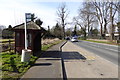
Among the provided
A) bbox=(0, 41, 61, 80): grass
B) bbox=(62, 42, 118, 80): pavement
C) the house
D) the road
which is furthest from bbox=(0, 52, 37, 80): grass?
the road

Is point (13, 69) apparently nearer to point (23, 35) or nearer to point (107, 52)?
point (23, 35)

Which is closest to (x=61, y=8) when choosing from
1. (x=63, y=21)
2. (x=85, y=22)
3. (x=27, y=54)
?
(x=63, y=21)

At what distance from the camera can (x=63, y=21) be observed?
69.4m

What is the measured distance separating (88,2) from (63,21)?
683 inches

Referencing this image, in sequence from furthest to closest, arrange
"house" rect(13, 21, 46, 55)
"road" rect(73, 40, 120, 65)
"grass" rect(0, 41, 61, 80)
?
"house" rect(13, 21, 46, 55) < "road" rect(73, 40, 120, 65) < "grass" rect(0, 41, 61, 80)

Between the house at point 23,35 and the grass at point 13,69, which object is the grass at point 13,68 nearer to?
the grass at point 13,69

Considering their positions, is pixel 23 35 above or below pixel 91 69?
above

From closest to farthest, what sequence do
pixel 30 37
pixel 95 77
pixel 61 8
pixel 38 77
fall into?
pixel 38 77
pixel 95 77
pixel 30 37
pixel 61 8

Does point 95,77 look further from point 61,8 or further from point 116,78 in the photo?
point 61,8

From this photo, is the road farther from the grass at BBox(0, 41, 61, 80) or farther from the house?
the house

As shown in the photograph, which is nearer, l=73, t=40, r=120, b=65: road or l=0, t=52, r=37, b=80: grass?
l=0, t=52, r=37, b=80: grass

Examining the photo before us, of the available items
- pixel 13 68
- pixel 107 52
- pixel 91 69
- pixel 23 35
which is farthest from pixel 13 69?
pixel 107 52

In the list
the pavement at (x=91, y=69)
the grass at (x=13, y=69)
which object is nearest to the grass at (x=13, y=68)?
the grass at (x=13, y=69)

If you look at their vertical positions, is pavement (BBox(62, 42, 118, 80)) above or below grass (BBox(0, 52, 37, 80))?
below
